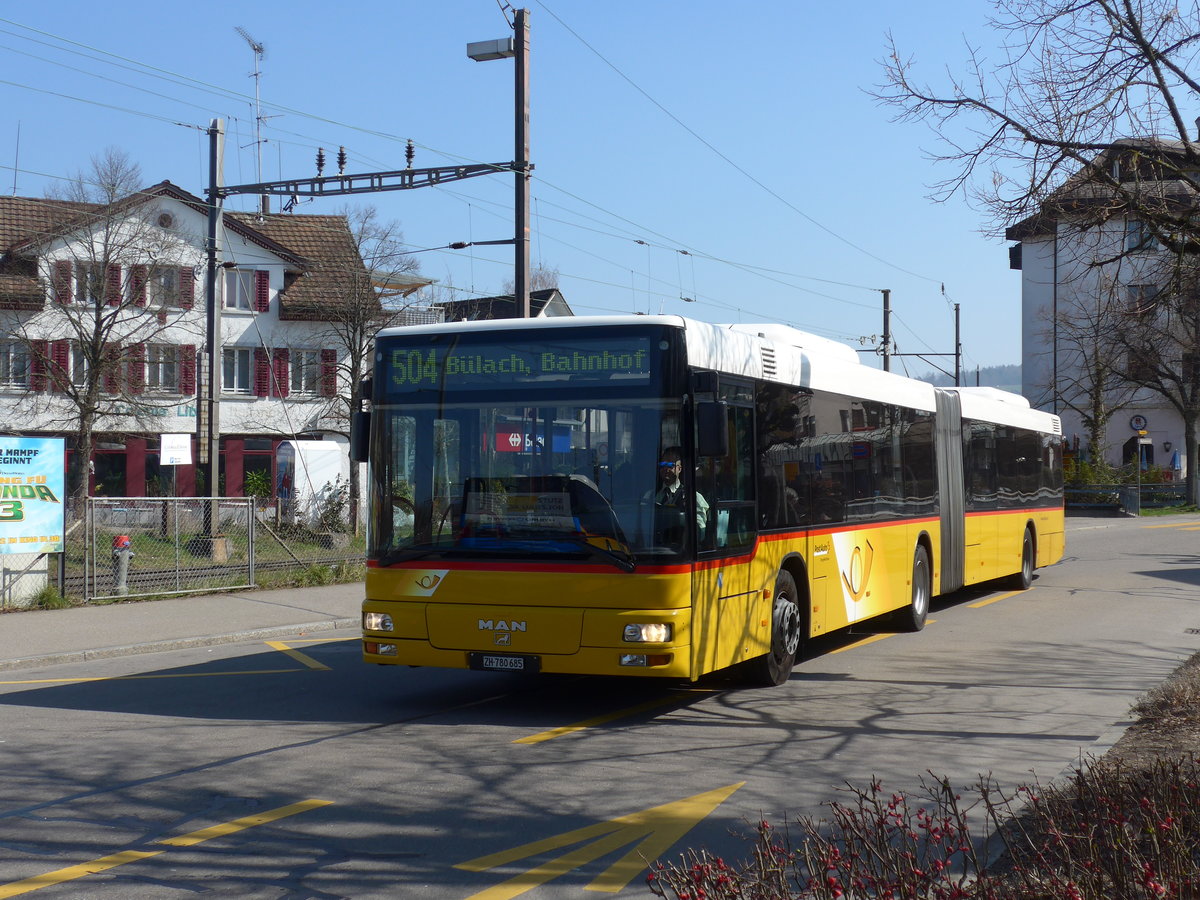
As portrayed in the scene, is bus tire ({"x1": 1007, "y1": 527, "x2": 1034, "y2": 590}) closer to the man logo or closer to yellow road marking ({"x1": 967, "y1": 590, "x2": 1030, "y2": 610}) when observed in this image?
yellow road marking ({"x1": 967, "y1": 590, "x2": 1030, "y2": 610})

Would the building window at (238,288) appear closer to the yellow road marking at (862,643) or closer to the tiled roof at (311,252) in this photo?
the tiled roof at (311,252)

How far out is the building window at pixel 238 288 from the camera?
52000 mm

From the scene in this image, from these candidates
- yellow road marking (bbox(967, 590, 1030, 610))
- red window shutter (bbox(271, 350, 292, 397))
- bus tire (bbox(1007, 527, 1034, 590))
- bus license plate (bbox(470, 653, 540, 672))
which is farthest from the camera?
red window shutter (bbox(271, 350, 292, 397))

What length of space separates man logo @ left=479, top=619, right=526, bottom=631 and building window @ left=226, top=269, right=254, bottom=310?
44.7 meters

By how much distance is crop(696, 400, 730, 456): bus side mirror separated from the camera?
9109 millimetres

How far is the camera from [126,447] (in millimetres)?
51969

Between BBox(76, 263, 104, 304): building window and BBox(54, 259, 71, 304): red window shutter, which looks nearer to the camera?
BBox(76, 263, 104, 304): building window

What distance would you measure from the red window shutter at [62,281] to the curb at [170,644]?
28182 millimetres

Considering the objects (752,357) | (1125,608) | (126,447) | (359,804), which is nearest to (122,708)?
(359,804)

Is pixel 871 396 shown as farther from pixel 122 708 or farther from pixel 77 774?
pixel 77 774

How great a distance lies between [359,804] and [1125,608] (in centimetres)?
1371

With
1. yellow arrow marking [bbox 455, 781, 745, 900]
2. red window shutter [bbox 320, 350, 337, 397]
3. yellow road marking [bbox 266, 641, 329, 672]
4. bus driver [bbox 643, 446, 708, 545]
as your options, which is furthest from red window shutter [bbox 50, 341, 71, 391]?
yellow arrow marking [bbox 455, 781, 745, 900]

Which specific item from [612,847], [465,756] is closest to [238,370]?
[465,756]

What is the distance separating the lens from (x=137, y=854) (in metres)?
6.00
